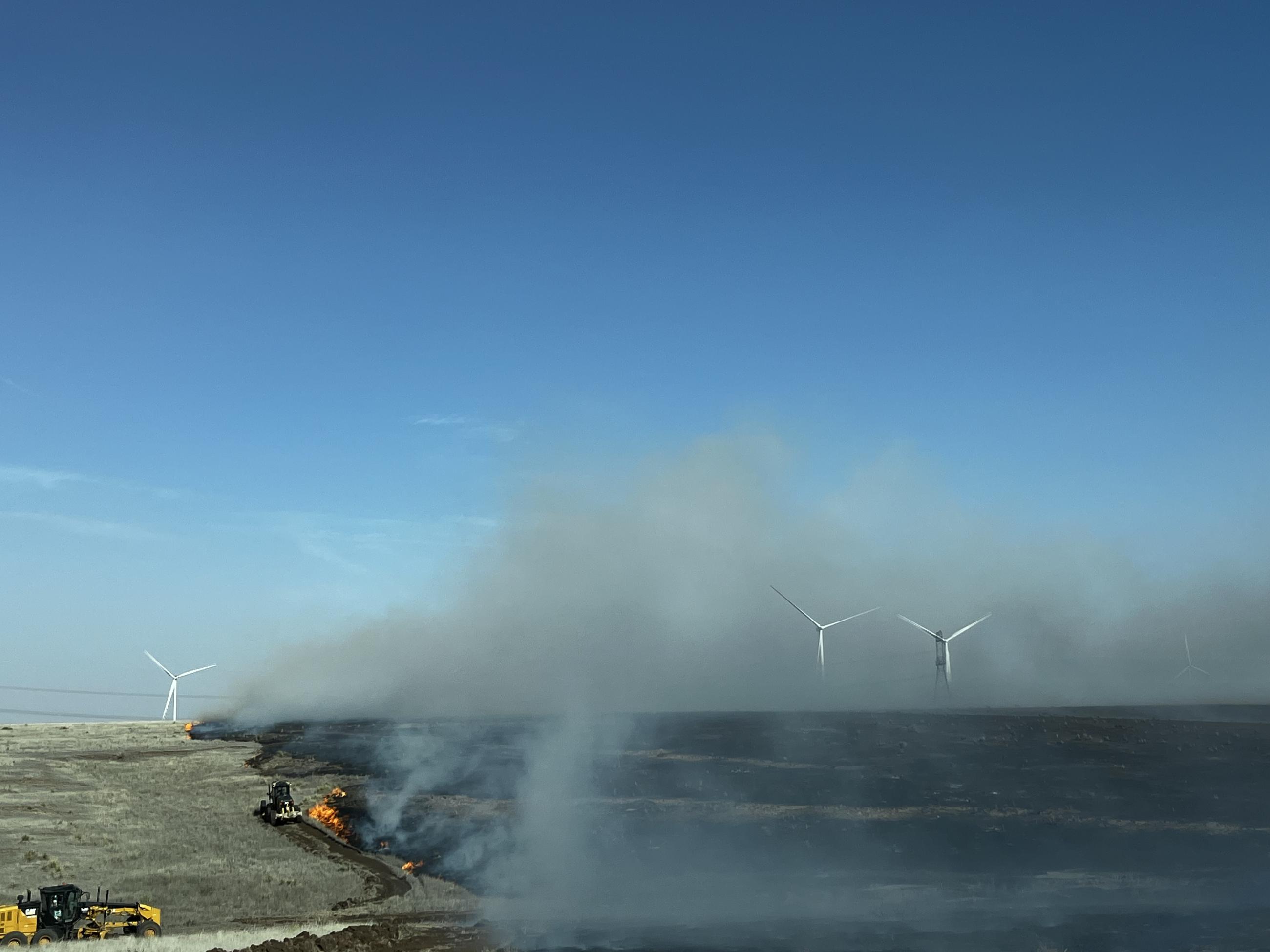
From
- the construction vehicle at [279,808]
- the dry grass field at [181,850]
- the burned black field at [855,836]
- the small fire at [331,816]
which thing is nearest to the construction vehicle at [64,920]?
the dry grass field at [181,850]

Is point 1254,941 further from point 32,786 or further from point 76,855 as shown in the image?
point 32,786

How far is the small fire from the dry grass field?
1902mm

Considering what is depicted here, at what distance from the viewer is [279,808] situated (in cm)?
9181

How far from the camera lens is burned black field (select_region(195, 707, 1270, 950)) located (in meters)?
57.5

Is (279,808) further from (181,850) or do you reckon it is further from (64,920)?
(64,920)

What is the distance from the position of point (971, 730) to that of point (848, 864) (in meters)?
76.9

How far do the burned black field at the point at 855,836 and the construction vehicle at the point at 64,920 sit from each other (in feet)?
65.1

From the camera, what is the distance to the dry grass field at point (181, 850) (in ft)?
214

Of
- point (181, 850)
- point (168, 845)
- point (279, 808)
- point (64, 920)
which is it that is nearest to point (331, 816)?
point (279, 808)

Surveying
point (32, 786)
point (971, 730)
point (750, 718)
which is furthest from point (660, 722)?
point (32, 786)

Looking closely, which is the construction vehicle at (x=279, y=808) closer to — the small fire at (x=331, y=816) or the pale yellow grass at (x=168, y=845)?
the pale yellow grass at (x=168, y=845)

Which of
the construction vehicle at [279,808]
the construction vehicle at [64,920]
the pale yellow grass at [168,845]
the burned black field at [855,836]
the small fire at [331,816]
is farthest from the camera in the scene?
the construction vehicle at [279,808]

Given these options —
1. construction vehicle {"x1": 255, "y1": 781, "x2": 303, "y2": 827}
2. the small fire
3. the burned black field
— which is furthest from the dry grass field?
the burned black field

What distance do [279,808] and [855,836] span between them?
167ft
